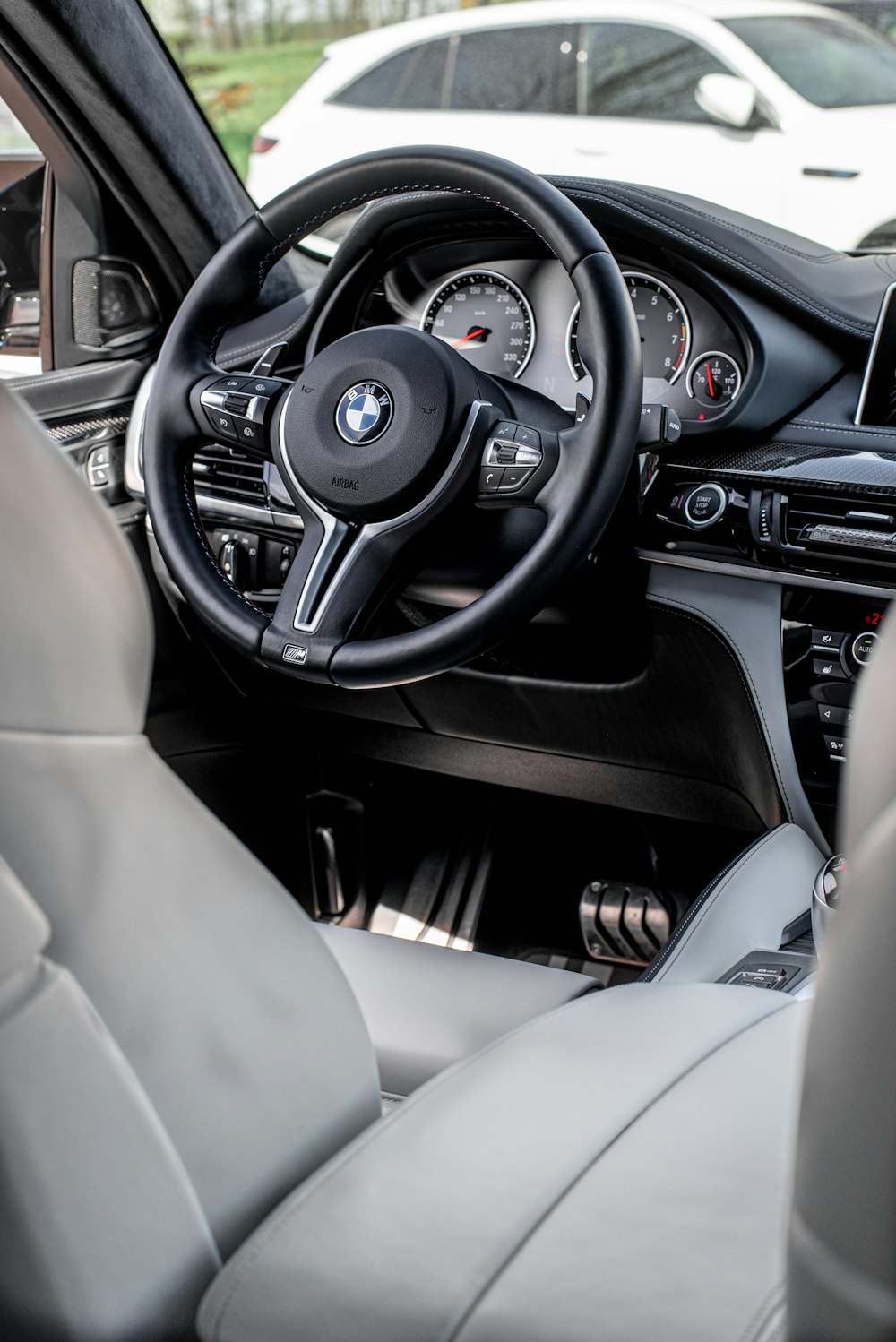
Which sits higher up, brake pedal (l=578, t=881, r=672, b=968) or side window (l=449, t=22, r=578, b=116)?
side window (l=449, t=22, r=578, b=116)

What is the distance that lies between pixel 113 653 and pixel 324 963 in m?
0.26

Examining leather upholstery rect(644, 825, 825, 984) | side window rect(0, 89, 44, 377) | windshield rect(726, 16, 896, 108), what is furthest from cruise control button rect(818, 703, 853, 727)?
windshield rect(726, 16, 896, 108)

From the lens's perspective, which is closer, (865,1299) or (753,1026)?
(865,1299)

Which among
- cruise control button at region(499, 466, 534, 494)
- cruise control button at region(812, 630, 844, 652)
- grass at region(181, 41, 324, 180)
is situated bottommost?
cruise control button at region(812, 630, 844, 652)

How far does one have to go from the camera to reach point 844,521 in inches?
54.7

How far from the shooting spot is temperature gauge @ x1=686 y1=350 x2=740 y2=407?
154 cm

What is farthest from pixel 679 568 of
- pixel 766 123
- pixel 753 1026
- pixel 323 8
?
pixel 323 8

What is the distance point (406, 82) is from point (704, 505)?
3.17 meters

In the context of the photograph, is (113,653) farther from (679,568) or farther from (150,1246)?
(679,568)

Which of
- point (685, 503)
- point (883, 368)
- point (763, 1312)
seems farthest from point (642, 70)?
point (763, 1312)

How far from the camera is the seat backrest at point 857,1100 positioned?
41cm

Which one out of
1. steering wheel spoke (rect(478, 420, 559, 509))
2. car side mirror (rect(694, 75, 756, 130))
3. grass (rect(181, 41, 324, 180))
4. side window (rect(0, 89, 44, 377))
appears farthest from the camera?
grass (rect(181, 41, 324, 180))

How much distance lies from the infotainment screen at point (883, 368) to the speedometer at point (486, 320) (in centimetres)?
42

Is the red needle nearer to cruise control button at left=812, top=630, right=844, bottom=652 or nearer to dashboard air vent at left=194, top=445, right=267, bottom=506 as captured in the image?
dashboard air vent at left=194, top=445, right=267, bottom=506
